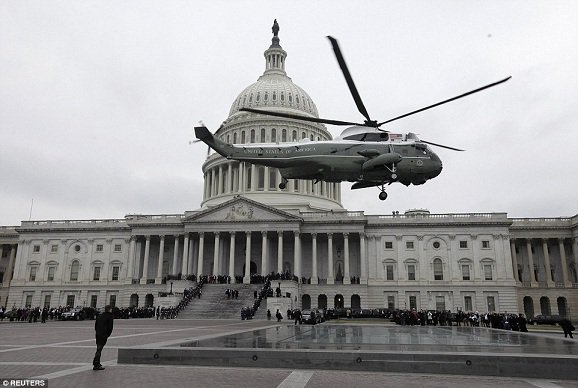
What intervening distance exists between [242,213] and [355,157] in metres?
58.0

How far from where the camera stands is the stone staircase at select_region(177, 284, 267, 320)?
2362 inches

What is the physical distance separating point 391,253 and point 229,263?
27.0 meters

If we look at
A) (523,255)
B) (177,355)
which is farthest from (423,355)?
(523,255)

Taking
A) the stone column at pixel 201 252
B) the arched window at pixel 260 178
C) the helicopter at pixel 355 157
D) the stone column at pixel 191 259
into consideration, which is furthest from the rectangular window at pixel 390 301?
the helicopter at pixel 355 157

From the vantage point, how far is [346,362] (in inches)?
650

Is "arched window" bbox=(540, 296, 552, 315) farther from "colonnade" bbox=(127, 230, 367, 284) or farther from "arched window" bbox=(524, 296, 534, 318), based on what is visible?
"colonnade" bbox=(127, 230, 367, 284)

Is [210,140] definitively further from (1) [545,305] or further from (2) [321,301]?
(1) [545,305]

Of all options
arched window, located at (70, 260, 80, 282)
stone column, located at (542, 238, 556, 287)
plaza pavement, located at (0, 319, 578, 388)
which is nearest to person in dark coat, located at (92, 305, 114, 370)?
plaza pavement, located at (0, 319, 578, 388)

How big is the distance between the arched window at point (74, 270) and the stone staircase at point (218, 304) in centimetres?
3086

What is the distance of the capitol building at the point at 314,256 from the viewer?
7800 cm

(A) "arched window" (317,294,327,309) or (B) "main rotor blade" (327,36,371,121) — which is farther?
(A) "arched window" (317,294,327,309)

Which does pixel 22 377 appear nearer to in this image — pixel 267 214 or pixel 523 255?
pixel 267 214

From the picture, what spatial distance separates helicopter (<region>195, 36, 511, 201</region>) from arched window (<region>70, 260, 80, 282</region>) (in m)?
75.2

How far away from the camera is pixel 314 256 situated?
77812 mm
